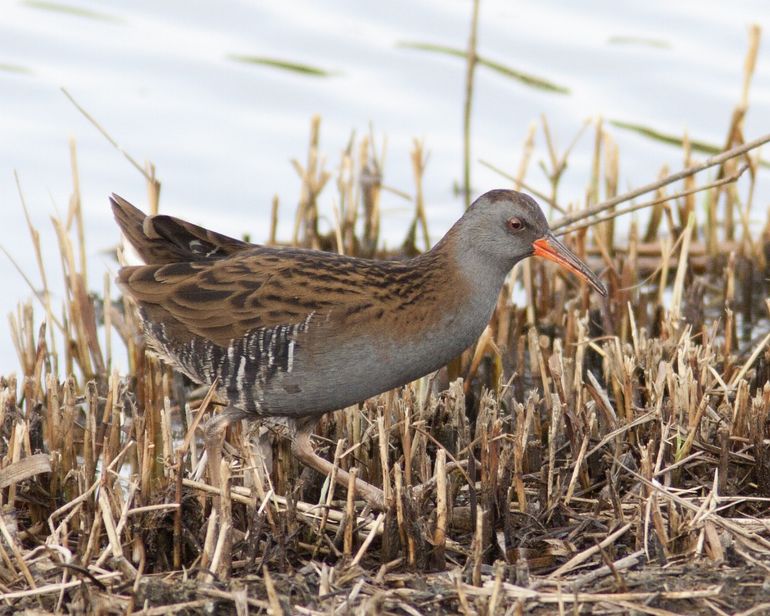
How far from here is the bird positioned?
4.21m

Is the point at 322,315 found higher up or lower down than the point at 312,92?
→ lower down

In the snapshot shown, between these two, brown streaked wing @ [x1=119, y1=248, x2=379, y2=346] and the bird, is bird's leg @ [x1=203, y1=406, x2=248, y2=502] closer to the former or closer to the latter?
the bird

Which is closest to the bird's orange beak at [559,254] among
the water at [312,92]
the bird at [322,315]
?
the bird at [322,315]

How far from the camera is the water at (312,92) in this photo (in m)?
7.68

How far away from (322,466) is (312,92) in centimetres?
462

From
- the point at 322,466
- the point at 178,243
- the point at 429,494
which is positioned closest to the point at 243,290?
the point at 178,243

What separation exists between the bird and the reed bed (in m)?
0.14

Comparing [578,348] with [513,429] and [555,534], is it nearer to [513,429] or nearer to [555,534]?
[513,429]

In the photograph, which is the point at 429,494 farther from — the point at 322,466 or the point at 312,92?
the point at 312,92

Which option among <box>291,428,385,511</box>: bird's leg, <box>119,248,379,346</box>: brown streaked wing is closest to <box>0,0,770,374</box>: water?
<box>119,248,379,346</box>: brown streaked wing

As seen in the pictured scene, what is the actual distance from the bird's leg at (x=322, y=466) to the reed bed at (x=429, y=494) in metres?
0.06

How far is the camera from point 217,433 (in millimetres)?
4457

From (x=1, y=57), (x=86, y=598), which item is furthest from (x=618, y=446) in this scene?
(x=1, y=57)

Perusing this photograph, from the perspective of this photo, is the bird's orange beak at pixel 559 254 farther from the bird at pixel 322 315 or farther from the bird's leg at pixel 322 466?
the bird's leg at pixel 322 466
